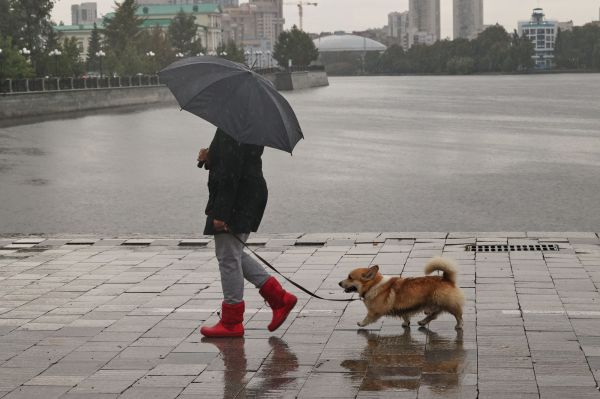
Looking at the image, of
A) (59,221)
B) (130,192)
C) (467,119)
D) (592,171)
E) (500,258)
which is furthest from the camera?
(467,119)

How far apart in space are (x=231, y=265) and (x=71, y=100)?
2395 inches

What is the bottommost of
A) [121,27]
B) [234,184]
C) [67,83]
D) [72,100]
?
[72,100]

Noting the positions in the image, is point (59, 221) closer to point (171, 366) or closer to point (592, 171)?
point (171, 366)

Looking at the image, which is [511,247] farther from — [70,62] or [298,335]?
[70,62]

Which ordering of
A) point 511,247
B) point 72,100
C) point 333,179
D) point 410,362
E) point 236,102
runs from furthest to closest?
point 72,100 < point 333,179 < point 511,247 < point 236,102 < point 410,362

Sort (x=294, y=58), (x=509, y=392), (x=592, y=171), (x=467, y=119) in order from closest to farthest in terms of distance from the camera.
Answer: (x=509, y=392), (x=592, y=171), (x=467, y=119), (x=294, y=58)

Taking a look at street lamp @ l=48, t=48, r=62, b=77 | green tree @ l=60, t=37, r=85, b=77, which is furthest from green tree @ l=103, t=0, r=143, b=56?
street lamp @ l=48, t=48, r=62, b=77

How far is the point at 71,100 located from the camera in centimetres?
6675

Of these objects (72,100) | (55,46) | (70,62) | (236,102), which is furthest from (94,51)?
(236,102)

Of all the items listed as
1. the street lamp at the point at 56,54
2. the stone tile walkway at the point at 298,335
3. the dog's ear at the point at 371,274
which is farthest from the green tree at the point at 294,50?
the dog's ear at the point at 371,274

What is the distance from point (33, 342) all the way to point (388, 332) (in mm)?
2372

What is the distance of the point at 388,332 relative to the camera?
7691 millimetres

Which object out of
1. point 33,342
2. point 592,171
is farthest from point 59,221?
point 592,171

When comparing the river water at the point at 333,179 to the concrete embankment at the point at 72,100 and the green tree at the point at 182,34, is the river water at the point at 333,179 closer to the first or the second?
the concrete embankment at the point at 72,100
